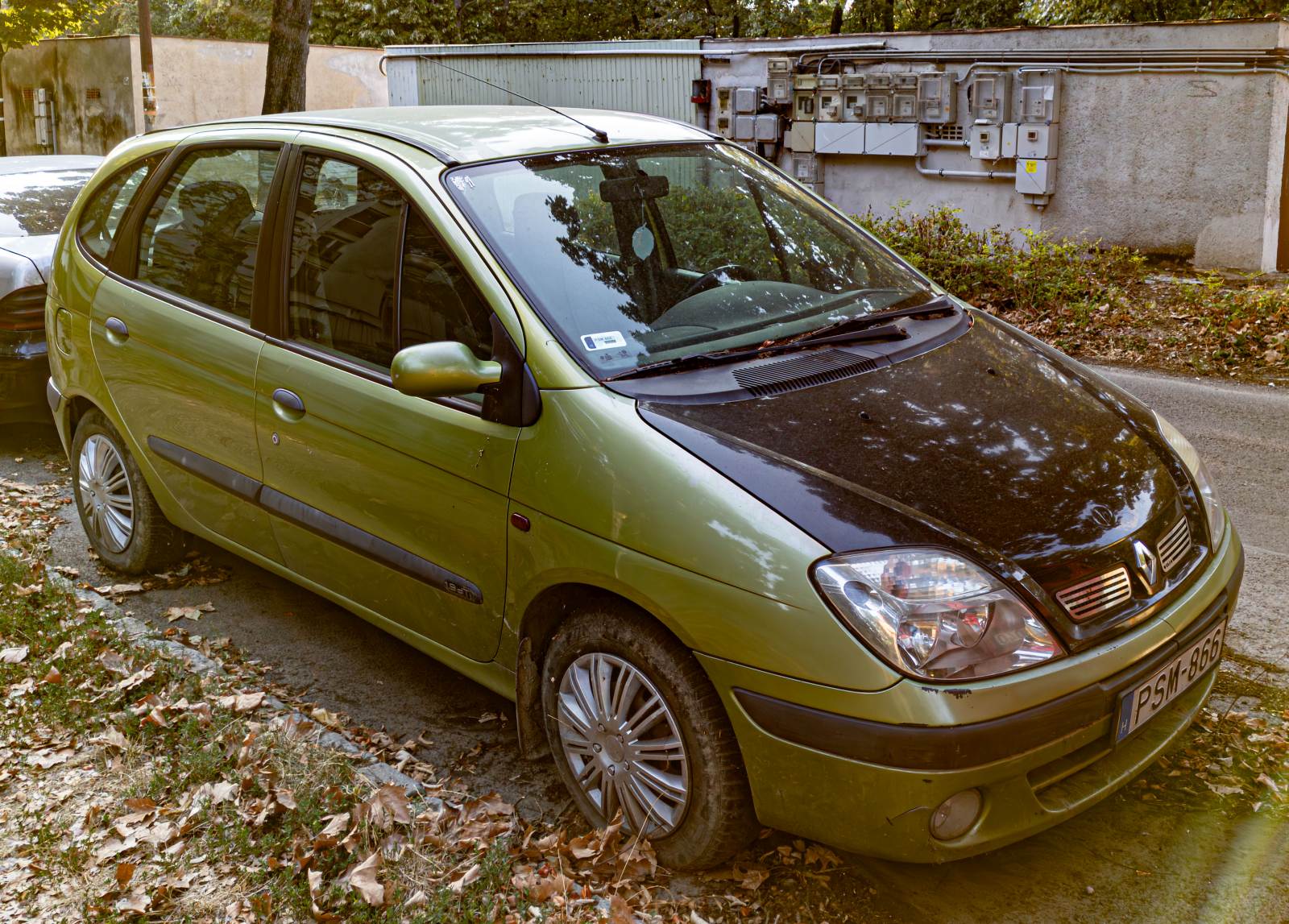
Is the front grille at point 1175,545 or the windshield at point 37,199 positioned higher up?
the windshield at point 37,199

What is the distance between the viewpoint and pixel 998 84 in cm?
1434

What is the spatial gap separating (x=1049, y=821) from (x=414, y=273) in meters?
2.31

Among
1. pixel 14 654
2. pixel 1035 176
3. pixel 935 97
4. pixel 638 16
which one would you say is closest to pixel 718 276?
pixel 14 654

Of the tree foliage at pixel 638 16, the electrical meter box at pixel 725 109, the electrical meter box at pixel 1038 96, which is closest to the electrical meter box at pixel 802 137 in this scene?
the electrical meter box at pixel 725 109

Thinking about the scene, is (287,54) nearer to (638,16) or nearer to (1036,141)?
(1036,141)

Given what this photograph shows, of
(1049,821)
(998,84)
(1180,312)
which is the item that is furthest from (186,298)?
(998,84)

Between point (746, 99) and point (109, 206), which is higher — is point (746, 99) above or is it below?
above

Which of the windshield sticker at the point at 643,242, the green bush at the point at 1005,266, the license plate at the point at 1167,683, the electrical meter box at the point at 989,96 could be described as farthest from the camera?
the electrical meter box at the point at 989,96

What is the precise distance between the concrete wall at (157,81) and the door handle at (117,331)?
87.2 ft

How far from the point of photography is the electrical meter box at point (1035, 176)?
14.2 meters

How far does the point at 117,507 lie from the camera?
522 cm

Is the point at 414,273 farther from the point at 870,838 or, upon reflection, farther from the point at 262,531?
the point at 870,838

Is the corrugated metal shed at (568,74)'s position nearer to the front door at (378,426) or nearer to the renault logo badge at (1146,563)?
the front door at (378,426)

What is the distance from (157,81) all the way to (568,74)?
A: 567 inches
